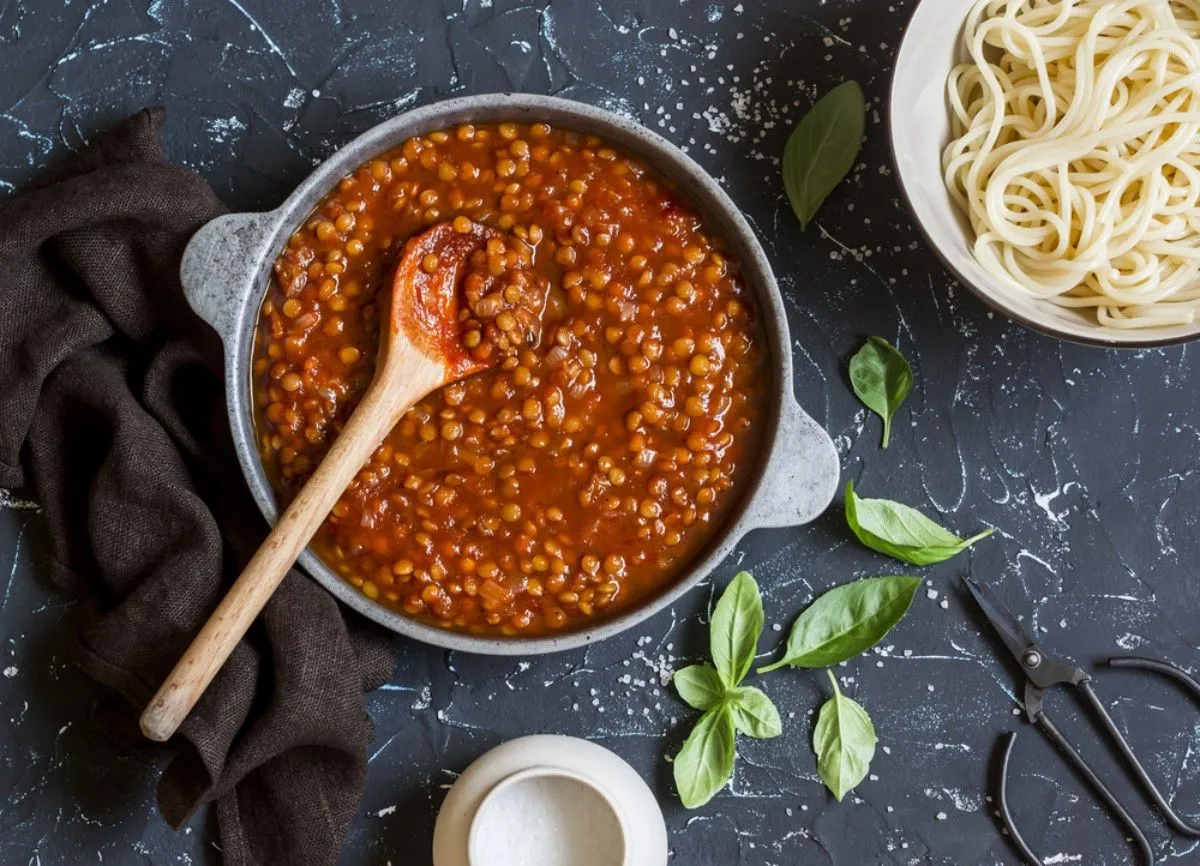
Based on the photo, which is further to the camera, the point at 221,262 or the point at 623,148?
the point at 623,148

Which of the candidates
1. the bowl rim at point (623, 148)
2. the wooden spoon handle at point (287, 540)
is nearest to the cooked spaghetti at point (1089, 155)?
the bowl rim at point (623, 148)

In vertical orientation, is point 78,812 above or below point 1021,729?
above

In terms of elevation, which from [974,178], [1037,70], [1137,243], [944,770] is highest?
[1037,70]

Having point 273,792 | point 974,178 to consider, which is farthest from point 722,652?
point 974,178

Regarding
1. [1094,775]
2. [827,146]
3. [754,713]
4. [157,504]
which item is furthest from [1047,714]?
[157,504]

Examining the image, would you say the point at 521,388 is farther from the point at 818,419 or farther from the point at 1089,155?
the point at 1089,155

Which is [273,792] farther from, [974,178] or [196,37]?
[974,178]

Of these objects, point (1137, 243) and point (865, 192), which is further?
point (865, 192)
